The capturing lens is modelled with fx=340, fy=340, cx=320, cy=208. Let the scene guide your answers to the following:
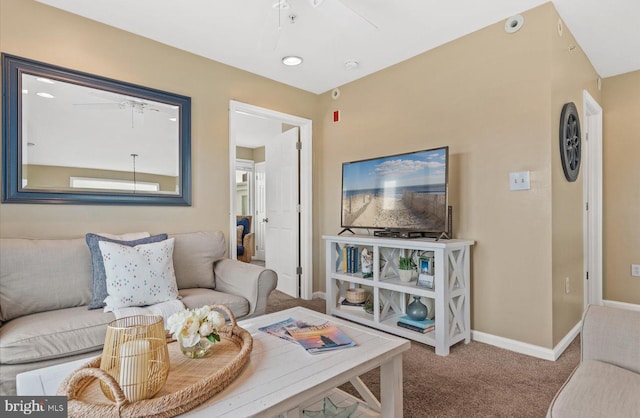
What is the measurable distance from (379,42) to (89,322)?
286 centimetres

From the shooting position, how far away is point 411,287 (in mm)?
2625

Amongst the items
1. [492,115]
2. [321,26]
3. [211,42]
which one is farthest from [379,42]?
[211,42]

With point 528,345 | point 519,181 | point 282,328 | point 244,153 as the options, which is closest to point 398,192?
point 519,181

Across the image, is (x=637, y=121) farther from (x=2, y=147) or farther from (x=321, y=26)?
(x=2, y=147)

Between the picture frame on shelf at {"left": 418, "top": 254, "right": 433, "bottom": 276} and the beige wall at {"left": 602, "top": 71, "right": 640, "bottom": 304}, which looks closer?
the picture frame on shelf at {"left": 418, "top": 254, "right": 433, "bottom": 276}

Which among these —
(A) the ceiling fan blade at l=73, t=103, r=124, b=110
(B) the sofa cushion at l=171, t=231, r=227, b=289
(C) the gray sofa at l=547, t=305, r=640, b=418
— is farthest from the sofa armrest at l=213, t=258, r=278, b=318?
(C) the gray sofa at l=547, t=305, r=640, b=418

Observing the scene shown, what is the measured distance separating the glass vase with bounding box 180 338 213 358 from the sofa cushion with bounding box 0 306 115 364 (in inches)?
34.7

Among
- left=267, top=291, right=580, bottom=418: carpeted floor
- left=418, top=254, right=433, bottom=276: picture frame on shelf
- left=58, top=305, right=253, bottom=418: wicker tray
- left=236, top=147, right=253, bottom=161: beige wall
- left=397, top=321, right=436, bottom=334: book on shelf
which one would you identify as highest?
left=236, top=147, right=253, bottom=161: beige wall

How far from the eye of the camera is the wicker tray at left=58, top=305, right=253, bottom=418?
2.87 feet

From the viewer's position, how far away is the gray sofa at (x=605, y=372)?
100 cm

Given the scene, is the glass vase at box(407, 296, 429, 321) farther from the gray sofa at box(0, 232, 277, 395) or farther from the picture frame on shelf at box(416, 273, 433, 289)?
the gray sofa at box(0, 232, 277, 395)

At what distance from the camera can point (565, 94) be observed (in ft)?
8.46

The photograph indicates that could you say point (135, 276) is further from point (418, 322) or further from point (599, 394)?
point (599, 394)

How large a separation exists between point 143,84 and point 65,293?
1682mm
